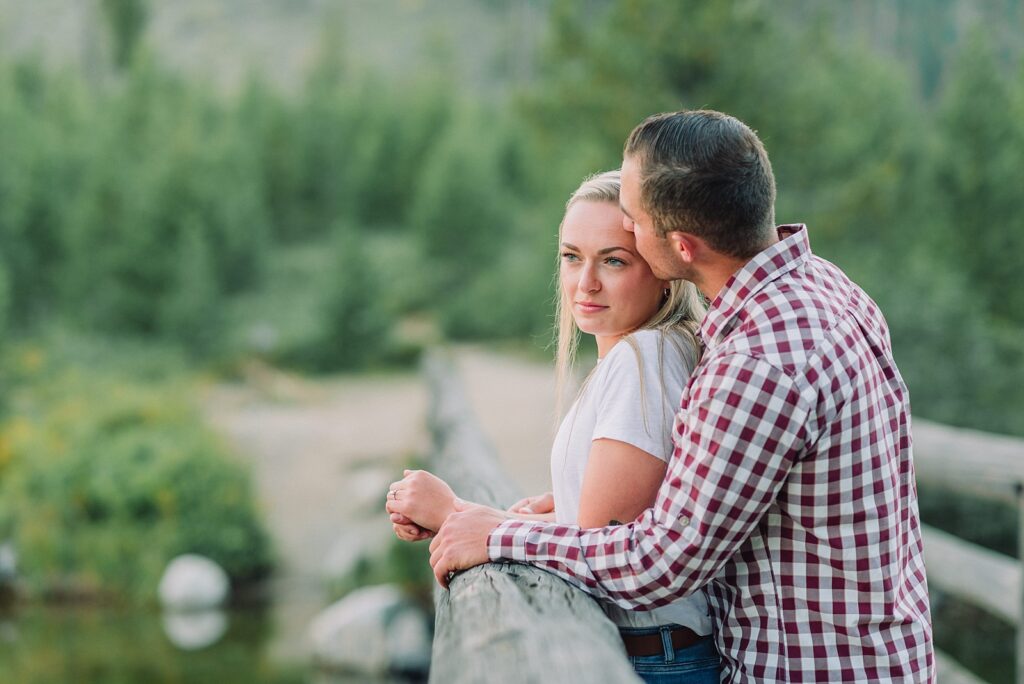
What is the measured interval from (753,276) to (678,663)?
2.15 ft

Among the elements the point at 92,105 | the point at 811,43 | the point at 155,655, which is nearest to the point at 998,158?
the point at 811,43

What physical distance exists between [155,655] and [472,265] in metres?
11.8

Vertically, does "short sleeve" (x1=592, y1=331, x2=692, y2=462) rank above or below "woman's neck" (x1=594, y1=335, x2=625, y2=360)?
below

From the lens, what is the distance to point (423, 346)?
56.2ft

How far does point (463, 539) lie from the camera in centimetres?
206

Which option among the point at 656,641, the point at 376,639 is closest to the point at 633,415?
the point at 656,641

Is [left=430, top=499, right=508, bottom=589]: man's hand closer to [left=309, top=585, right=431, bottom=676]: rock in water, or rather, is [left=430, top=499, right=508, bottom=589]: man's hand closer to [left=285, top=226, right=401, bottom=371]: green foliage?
[left=309, top=585, right=431, bottom=676]: rock in water

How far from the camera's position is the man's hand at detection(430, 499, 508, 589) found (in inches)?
80.7

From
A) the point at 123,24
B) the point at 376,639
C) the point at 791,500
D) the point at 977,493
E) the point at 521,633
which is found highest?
the point at 123,24

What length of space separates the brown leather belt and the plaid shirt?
0.28 ft

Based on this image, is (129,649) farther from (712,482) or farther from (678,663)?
(712,482)

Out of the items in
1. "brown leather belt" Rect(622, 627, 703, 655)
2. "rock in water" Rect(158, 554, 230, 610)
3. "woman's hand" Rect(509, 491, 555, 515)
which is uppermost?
"woman's hand" Rect(509, 491, 555, 515)

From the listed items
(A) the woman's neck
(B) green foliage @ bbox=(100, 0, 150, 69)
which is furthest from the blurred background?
(B) green foliage @ bbox=(100, 0, 150, 69)

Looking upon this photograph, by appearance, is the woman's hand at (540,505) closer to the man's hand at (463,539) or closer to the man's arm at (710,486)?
the man's hand at (463,539)
